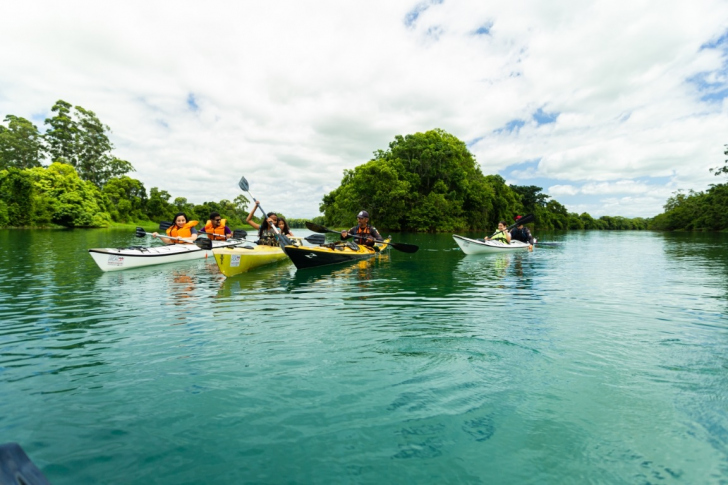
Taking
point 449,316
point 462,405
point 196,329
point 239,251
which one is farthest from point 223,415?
point 239,251

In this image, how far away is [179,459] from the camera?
2.63 metres

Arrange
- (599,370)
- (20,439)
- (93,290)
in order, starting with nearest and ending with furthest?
(20,439) → (599,370) → (93,290)

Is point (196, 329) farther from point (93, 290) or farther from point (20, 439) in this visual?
point (93, 290)

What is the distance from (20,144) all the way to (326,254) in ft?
241

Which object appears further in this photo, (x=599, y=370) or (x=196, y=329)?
Result: (x=196, y=329)

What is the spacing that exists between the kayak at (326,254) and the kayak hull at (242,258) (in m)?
1.21

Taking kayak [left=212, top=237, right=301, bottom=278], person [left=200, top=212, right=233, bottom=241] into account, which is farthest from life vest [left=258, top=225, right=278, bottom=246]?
person [left=200, top=212, right=233, bottom=241]

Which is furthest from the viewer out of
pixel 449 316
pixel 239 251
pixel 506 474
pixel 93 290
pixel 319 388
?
pixel 239 251

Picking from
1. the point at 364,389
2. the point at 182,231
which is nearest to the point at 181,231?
the point at 182,231

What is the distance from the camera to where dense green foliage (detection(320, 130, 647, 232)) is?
46438mm

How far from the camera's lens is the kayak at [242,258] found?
1112 centimetres

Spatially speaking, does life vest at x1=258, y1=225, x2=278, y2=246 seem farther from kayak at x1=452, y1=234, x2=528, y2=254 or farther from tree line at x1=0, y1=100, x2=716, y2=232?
tree line at x1=0, y1=100, x2=716, y2=232

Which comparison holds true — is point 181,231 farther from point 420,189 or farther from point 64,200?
point 64,200

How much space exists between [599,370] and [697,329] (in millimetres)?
3191
